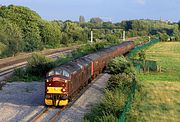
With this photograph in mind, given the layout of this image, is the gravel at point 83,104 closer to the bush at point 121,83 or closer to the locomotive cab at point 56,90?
the locomotive cab at point 56,90

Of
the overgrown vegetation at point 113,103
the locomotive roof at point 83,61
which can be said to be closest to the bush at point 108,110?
the overgrown vegetation at point 113,103

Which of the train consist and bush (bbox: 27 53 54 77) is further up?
the train consist

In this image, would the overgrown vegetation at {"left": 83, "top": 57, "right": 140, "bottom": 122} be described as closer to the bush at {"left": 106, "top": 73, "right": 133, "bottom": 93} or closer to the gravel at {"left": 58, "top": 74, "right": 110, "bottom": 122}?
the bush at {"left": 106, "top": 73, "right": 133, "bottom": 93}

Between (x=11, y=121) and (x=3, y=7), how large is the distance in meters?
64.8

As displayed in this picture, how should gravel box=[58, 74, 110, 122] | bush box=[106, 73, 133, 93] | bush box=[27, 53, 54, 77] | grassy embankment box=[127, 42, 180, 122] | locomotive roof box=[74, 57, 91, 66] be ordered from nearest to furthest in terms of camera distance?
1. gravel box=[58, 74, 110, 122]
2. grassy embankment box=[127, 42, 180, 122]
3. bush box=[106, 73, 133, 93]
4. locomotive roof box=[74, 57, 91, 66]
5. bush box=[27, 53, 54, 77]

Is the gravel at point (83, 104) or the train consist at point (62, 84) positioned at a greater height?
the train consist at point (62, 84)

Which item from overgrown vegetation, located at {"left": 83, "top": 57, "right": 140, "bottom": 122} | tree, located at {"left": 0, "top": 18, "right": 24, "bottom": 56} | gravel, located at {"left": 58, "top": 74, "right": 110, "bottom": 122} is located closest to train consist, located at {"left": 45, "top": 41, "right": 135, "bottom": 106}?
gravel, located at {"left": 58, "top": 74, "right": 110, "bottom": 122}

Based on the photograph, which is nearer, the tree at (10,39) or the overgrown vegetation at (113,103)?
the overgrown vegetation at (113,103)

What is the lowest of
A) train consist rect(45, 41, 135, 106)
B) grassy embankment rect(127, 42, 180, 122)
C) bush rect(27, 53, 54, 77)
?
grassy embankment rect(127, 42, 180, 122)

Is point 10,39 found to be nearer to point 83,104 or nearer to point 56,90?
point 83,104

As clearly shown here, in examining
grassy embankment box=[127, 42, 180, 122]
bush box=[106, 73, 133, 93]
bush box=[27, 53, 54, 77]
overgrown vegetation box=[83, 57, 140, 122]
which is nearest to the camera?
overgrown vegetation box=[83, 57, 140, 122]

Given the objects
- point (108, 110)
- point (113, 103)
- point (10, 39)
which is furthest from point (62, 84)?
point (10, 39)

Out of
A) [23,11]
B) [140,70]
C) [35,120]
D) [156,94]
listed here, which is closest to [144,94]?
[156,94]

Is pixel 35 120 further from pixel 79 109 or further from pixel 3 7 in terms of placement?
pixel 3 7
